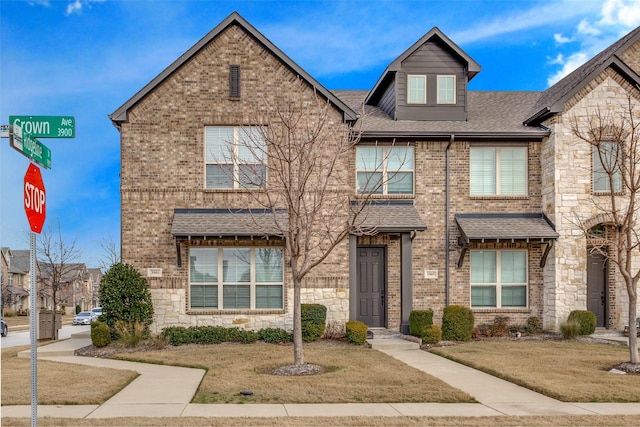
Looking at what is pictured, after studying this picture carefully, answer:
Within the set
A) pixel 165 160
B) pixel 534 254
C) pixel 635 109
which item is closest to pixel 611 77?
pixel 635 109

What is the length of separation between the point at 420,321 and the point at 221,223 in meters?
6.20

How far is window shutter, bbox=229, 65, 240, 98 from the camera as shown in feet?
55.2

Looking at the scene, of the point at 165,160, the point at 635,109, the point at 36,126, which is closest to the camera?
the point at 36,126

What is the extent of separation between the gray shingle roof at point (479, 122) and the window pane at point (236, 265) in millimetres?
5099

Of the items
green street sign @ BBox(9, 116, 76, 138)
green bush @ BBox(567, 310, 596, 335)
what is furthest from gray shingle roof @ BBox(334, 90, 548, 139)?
green street sign @ BBox(9, 116, 76, 138)

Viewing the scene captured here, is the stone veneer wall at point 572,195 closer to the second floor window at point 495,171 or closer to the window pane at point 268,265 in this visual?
the second floor window at point 495,171

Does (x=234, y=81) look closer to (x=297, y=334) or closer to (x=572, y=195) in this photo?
(x=297, y=334)

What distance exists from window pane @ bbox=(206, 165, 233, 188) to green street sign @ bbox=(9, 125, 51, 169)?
404 inches

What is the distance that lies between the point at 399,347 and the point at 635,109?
10329mm

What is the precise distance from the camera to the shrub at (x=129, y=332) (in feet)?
48.6

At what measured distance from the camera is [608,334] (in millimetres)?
17406

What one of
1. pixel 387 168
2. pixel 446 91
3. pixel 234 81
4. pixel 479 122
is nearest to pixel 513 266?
pixel 479 122

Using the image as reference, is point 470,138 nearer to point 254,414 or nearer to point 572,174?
point 572,174

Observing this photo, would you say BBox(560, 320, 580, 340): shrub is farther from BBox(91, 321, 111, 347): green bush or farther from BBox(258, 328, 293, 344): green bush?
BBox(91, 321, 111, 347): green bush
